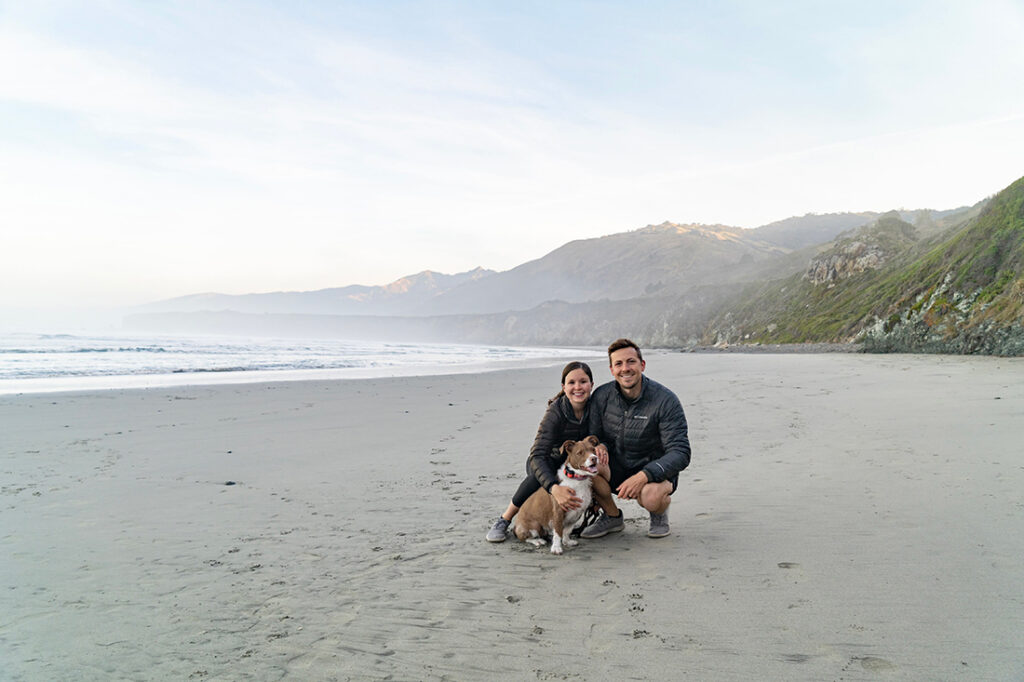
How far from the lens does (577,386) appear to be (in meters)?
4.62

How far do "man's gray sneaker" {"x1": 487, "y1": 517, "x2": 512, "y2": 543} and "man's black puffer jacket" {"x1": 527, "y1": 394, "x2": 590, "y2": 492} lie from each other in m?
0.49

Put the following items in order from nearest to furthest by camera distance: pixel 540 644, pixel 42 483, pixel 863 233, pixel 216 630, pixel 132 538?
pixel 540 644 → pixel 216 630 → pixel 132 538 → pixel 42 483 → pixel 863 233

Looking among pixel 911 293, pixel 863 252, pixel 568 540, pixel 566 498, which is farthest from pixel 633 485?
pixel 863 252

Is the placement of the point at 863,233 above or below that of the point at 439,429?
above

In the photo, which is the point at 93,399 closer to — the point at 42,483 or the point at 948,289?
the point at 42,483

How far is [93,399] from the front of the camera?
12656 mm

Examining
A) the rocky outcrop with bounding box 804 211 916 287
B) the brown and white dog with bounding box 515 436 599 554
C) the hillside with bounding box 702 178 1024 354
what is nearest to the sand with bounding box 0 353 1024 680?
the brown and white dog with bounding box 515 436 599 554

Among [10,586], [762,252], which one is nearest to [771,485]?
[10,586]

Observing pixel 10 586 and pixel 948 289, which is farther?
pixel 948 289

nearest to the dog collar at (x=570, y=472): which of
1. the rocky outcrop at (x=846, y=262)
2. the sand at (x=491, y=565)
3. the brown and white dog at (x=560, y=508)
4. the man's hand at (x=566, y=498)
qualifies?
the brown and white dog at (x=560, y=508)

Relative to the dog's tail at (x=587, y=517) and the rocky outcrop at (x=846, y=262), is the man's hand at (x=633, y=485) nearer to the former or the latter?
the dog's tail at (x=587, y=517)

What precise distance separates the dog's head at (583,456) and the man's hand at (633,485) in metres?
0.36

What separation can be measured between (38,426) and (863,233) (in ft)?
171

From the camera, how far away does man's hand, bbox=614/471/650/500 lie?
437cm
